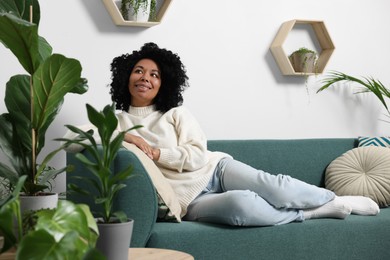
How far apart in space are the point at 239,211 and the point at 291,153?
3.34ft

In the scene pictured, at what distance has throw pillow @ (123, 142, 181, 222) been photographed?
2887 mm

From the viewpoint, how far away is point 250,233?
9.66ft

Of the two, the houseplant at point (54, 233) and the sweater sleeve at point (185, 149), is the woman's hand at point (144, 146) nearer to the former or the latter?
the sweater sleeve at point (185, 149)

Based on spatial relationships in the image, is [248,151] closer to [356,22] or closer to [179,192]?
[179,192]

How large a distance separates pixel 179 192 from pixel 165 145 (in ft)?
0.79

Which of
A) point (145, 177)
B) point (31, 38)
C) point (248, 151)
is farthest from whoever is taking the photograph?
point (248, 151)

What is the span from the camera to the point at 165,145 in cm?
327

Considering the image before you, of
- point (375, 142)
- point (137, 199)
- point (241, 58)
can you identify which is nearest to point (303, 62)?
point (241, 58)

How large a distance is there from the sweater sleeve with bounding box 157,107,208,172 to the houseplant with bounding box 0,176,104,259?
162cm

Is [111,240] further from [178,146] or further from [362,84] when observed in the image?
[362,84]

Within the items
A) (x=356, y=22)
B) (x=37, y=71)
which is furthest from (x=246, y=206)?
(x=356, y=22)

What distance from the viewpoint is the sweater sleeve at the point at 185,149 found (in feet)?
10.4

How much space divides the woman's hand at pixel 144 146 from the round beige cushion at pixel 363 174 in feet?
3.75

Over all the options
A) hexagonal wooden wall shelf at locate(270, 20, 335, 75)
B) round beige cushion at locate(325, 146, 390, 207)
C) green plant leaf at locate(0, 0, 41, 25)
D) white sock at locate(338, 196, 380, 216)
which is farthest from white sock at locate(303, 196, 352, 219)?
green plant leaf at locate(0, 0, 41, 25)
